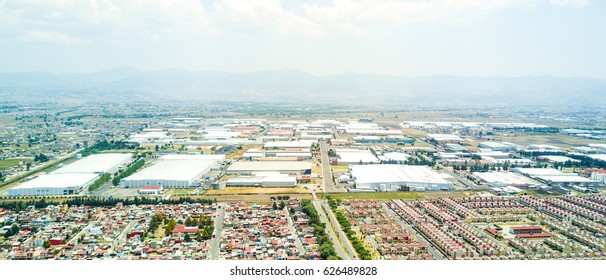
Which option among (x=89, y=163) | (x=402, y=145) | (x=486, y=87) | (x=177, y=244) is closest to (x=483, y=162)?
(x=402, y=145)

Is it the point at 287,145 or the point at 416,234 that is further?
the point at 287,145

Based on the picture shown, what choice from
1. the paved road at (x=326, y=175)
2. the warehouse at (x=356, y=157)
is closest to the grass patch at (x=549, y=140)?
the warehouse at (x=356, y=157)

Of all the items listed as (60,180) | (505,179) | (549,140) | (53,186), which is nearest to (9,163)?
(60,180)

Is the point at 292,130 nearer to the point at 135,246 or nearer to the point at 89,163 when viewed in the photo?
the point at 89,163

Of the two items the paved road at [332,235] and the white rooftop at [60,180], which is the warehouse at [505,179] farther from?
the white rooftop at [60,180]

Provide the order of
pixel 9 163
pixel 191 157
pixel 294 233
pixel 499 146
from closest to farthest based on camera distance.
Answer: pixel 294 233 → pixel 9 163 → pixel 191 157 → pixel 499 146

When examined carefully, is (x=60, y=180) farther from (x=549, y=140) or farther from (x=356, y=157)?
(x=549, y=140)

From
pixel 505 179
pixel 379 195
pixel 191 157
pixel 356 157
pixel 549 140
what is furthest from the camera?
pixel 549 140

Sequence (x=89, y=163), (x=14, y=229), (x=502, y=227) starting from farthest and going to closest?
(x=89, y=163)
(x=502, y=227)
(x=14, y=229)
